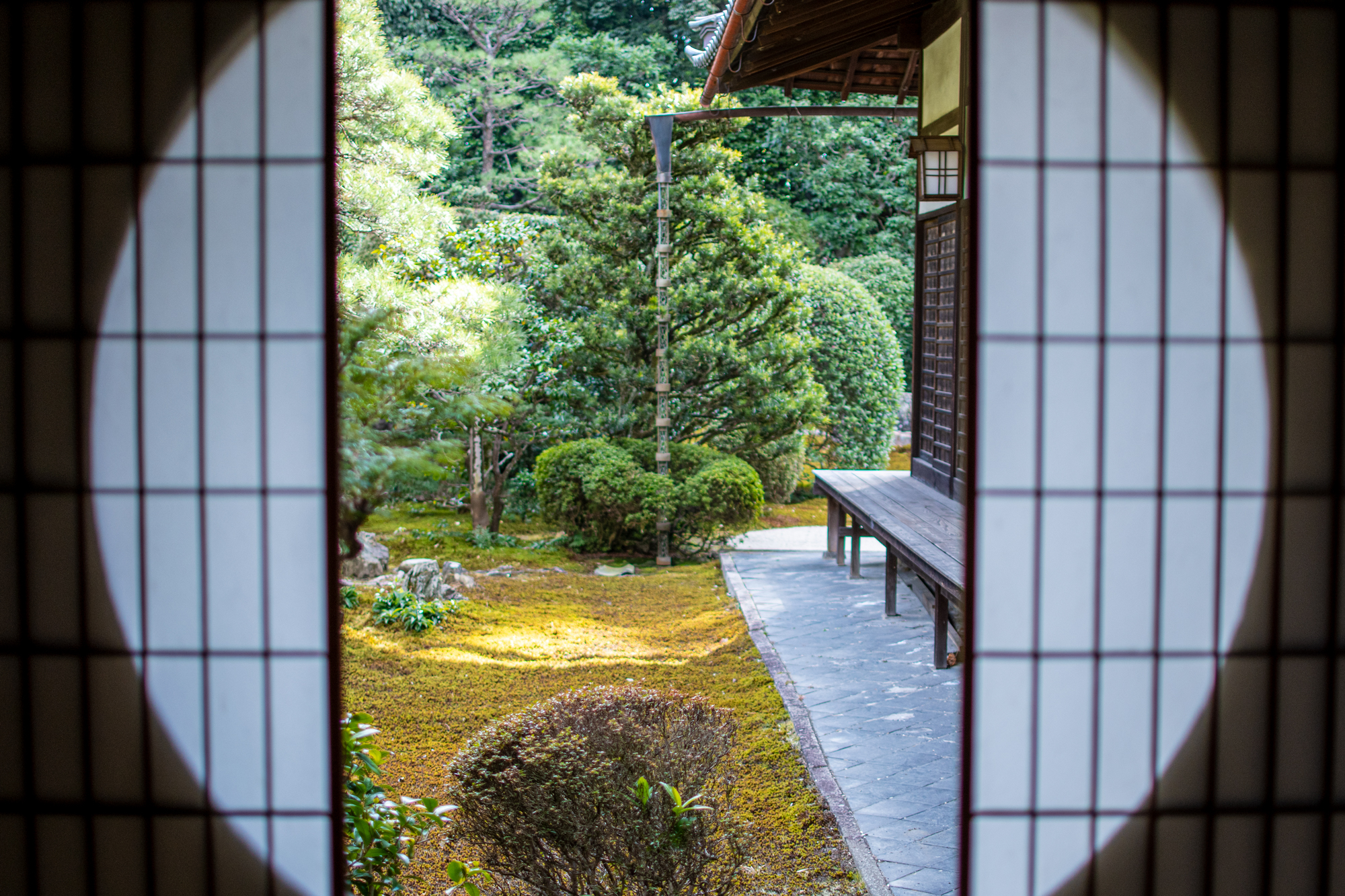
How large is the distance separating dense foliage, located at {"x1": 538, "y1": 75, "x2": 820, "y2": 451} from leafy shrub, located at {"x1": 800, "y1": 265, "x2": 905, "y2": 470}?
2752mm

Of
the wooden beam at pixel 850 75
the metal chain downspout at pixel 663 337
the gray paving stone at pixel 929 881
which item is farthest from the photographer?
the metal chain downspout at pixel 663 337

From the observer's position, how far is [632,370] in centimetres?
975

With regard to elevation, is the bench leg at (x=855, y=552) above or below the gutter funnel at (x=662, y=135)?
below

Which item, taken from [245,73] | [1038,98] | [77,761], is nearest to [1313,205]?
[1038,98]

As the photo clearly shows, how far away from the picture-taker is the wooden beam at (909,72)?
25.8ft

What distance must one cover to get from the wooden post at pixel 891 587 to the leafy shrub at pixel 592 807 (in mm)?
3434

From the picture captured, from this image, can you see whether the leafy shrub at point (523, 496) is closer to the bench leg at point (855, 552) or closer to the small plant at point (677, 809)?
the bench leg at point (855, 552)

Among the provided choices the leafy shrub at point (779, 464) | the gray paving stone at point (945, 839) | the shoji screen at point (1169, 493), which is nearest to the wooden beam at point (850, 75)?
the leafy shrub at point (779, 464)

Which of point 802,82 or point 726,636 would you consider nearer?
point 726,636

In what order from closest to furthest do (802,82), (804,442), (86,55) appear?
(86,55) < (802,82) < (804,442)

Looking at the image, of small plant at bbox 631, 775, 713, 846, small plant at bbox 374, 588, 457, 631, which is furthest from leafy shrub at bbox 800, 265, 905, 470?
small plant at bbox 631, 775, 713, 846

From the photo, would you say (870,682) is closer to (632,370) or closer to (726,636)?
(726,636)

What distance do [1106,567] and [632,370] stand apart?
7.79 meters

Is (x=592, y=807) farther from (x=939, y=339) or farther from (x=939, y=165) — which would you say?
(x=939, y=339)
